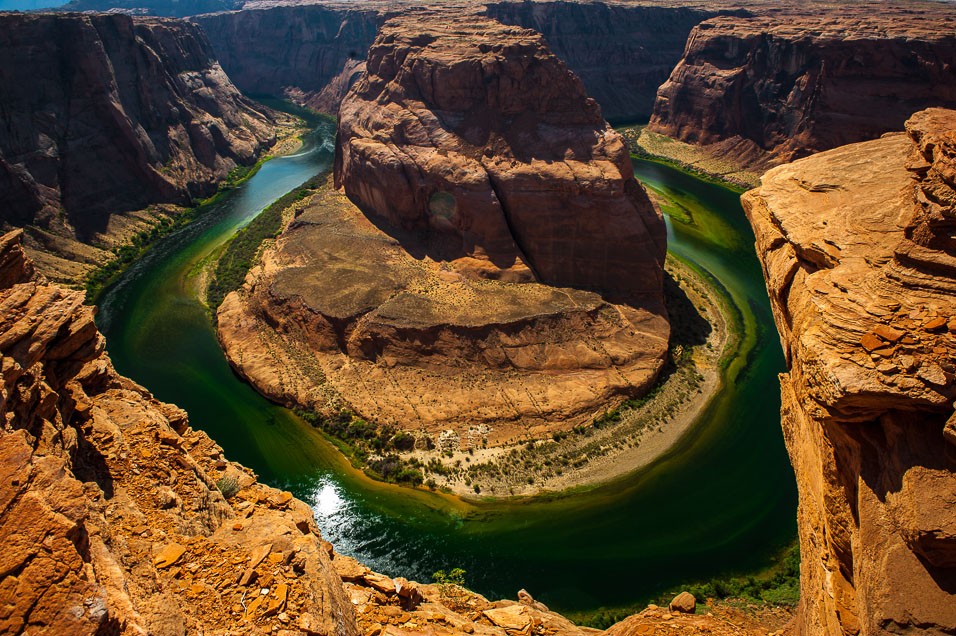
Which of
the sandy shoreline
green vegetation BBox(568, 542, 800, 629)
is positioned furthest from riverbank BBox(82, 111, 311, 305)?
green vegetation BBox(568, 542, 800, 629)

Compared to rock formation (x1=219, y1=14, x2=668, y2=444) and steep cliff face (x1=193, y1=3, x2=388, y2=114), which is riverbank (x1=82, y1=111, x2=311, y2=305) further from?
steep cliff face (x1=193, y1=3, x2=388, y2=114)

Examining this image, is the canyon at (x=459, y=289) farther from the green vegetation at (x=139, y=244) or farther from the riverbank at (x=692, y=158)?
the green vegetation at (x=139, y=244)

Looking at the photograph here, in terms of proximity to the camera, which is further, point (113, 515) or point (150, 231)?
point (150, 231)

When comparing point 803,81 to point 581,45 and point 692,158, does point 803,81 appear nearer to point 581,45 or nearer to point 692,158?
point 692,158

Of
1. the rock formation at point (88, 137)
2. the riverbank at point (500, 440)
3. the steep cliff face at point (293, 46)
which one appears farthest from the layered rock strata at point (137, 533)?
the steep cliff face at point (293, 46)

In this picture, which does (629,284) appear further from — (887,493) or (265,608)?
(265,608)

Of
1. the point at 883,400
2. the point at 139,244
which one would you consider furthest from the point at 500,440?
the point at 139,244
